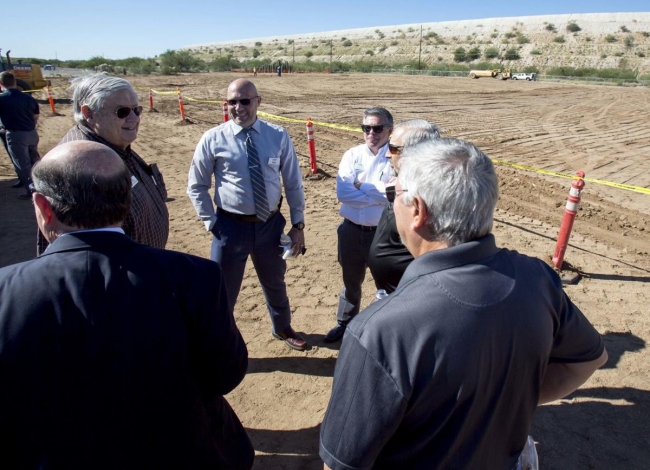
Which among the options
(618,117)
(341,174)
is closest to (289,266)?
(341,174)

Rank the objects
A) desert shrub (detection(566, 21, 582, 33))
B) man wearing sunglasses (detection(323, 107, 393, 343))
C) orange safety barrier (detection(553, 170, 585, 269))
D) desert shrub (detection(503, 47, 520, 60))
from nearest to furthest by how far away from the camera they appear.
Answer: man wearing sunglasses (detection(323, 107, 393, 343)) < orange safety barrier (detection(553, 170, 585, 269)) < desert shrub (detection(503, 47, 520, 60)) < desert shrub (detection(566, 21, 582, 33))

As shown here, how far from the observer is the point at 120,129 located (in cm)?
244

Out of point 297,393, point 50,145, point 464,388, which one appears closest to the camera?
point 464,388

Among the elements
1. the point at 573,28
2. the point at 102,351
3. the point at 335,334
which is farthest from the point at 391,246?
the point at 573,28

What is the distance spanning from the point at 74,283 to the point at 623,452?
350 centimetres

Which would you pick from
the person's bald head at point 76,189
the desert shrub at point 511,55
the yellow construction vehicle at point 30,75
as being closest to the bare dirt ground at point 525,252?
the person's bald head at point 76,189

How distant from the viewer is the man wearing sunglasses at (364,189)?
11.2 ft

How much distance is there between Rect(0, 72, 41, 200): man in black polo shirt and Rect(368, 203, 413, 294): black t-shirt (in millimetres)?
7352

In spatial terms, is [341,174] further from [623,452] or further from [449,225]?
[623,452]

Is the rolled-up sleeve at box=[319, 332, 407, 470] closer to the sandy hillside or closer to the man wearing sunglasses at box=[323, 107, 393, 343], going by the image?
the man wearing sunglasses at box=[323, 107, 393, 343]

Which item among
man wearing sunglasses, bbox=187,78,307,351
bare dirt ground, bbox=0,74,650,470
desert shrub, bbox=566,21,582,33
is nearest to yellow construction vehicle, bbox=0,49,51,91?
bare dirt ground, bbox=0,74,650,470

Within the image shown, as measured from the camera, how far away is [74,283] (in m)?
1.24

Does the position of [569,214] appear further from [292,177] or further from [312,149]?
[312,149]

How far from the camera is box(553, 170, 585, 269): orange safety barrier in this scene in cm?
496
